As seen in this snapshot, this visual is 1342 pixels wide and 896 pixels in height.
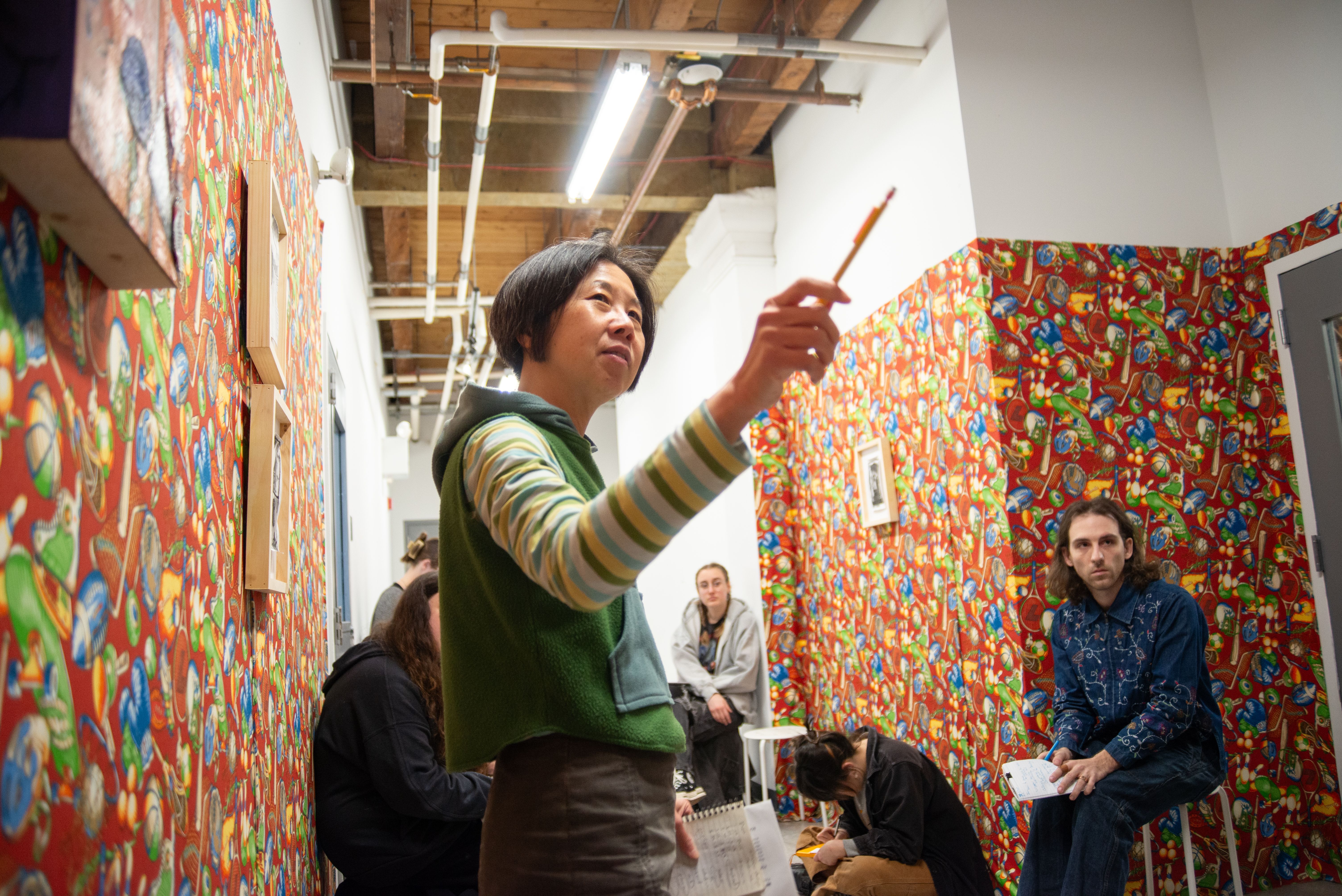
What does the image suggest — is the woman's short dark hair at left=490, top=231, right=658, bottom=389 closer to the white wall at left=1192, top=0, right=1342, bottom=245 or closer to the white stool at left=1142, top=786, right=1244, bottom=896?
the white stool at left=1142, top=786, right=1244, bottom=896

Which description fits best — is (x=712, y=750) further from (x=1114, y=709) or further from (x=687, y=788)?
(x=1114, y=709)

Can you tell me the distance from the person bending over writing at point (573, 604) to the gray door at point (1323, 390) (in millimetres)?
3505

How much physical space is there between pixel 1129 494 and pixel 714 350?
3.18 m

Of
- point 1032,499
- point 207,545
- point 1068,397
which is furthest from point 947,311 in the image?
point 207,545

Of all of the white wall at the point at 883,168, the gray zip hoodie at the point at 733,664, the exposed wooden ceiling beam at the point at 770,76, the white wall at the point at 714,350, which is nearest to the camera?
the white wall at the point at 883,168

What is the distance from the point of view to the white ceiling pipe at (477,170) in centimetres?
424

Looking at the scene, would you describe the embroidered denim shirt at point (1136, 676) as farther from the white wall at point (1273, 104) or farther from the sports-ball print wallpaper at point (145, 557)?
the sports-ball print wallpaper at point (145, 557)

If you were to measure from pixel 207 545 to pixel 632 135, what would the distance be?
436 centimetres

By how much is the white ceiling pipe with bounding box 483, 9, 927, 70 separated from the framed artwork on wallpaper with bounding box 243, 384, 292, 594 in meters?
2.65

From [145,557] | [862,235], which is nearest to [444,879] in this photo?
[145,557]

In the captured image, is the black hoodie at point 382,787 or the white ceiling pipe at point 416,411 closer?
the black hoodie at point 382,787

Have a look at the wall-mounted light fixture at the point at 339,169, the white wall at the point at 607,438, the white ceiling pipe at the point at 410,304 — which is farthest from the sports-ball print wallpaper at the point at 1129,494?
the white wall at the point at 607,438

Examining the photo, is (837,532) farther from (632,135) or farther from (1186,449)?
(632,135)

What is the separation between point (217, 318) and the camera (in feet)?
4.23
